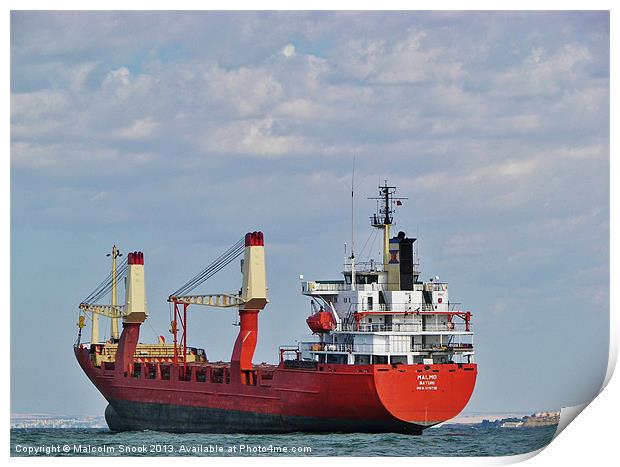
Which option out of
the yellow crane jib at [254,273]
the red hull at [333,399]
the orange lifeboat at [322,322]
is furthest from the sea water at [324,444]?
the yellow crane jib at [254,273]

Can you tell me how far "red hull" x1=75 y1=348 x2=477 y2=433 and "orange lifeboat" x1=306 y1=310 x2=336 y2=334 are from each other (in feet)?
3.67

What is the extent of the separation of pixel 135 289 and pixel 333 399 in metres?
11.8

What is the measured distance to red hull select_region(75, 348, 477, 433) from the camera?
50750 millimetres

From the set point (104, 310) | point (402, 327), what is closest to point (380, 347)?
point (402, 327)

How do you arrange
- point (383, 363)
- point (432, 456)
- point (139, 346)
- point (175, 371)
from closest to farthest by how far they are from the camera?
point (432, 456)
point (383, 363)
point (175, 371)
point (139, 346)

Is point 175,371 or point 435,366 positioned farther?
point 175,371

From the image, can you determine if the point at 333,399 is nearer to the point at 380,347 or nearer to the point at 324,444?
the point at 380,347

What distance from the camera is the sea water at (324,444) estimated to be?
→ 48.5 meters

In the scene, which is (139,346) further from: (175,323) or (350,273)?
(350,273)

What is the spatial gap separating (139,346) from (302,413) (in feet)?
49.7

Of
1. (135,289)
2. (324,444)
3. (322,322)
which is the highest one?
(135,289)

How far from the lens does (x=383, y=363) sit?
51.3 metres

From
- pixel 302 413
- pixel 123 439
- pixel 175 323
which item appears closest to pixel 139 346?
pixel 175 323

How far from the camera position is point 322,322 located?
52750 millimetres
